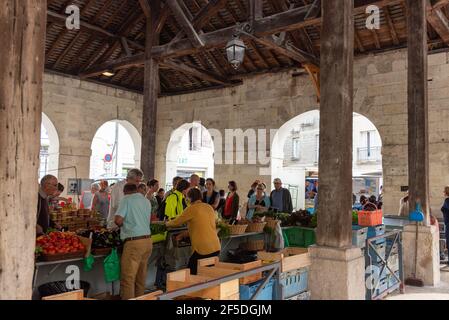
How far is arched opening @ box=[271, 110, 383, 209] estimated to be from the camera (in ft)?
58.0

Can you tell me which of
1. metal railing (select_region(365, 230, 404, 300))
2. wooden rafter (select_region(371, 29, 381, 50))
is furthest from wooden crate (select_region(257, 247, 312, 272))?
wooden rafter (select_region(371, 29, 381, 50))

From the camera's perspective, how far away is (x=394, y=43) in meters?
10.7

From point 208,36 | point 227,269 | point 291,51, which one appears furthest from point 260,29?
point 227,269

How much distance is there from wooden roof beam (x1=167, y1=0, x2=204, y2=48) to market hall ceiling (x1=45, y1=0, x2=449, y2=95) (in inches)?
2.7

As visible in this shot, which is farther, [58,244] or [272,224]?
[272,224]

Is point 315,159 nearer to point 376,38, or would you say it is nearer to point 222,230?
point 376,38

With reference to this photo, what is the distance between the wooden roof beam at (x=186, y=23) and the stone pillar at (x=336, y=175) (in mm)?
5177

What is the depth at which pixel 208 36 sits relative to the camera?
941 centimetres

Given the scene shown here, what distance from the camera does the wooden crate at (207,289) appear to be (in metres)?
3.27

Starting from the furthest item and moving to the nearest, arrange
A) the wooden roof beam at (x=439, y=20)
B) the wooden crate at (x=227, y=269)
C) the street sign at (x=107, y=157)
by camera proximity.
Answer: the street sign at (x=107, y=157), the wooden roof beam at (x=439, y=20), the wooden crate at (x=227, y=269)

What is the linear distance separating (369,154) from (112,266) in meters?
20.6

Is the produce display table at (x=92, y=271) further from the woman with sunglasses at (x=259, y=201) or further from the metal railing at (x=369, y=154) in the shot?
the metal railing at (x=369, y=154)

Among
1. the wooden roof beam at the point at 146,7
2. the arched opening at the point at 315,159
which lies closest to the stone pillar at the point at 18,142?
Result: the wooden roof beam at the point at 146,7

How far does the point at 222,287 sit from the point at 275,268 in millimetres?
682
